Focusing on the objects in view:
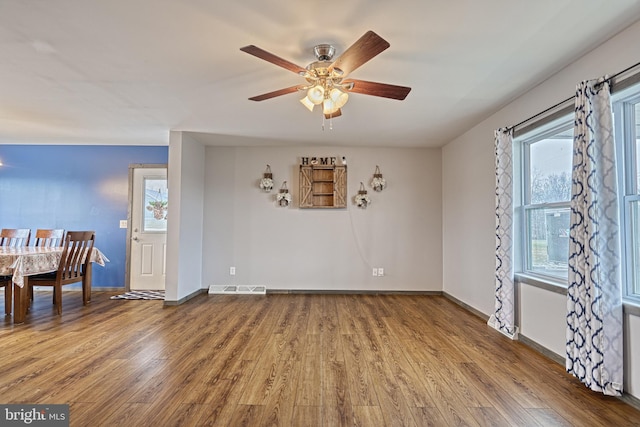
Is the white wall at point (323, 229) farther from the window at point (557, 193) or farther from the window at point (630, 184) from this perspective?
the window at point (630, 184)

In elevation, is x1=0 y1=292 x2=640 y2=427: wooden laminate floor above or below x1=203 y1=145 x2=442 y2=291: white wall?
below

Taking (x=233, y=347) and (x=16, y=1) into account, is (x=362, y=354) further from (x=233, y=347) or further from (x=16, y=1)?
(x=16, y=1)

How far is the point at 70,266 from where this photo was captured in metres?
4.38

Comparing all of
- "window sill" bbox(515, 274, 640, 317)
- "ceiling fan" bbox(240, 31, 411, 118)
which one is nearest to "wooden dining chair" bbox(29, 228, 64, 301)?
"ceiling fan" bbox(240, 31, 411, 118)

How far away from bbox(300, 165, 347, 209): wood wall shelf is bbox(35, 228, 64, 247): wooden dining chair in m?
3.70

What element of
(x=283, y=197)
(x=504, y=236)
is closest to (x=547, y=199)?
A: (x=504, y=236)

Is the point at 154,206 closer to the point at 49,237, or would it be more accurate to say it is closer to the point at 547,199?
the point at 49,237

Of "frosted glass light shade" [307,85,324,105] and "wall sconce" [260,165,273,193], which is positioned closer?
"frosted glass light shade" [307,85,324,105]

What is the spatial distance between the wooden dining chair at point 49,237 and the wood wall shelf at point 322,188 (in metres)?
3.70

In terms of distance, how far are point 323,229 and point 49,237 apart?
164 inches

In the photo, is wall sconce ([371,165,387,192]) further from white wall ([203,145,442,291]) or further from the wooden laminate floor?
the wooden laminate floor

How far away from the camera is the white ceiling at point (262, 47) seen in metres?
2.01

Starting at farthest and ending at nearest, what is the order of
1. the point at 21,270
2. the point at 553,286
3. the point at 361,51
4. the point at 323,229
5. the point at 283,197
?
the point at 323,229
the point at 283,197
the point at 21,270
the point at 553,286
the point at 361,51

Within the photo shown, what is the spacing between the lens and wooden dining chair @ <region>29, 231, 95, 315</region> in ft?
13.5
